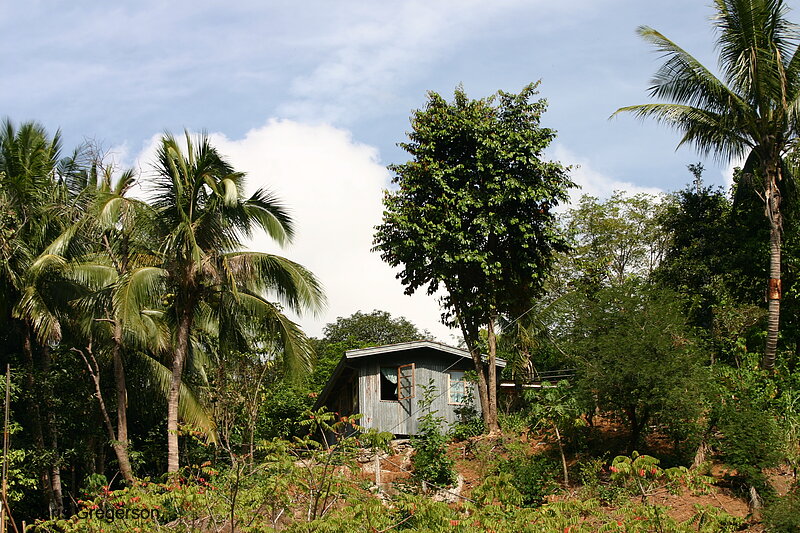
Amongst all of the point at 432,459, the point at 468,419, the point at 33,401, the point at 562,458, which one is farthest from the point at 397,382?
the point at 33,401

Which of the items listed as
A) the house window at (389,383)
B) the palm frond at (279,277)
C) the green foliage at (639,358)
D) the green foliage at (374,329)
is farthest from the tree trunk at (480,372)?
the green foliage at (374,329)

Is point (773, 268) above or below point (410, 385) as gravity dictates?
above

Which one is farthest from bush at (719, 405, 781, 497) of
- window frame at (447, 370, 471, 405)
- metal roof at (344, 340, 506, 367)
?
window frame at (447, 370, 471, 405)

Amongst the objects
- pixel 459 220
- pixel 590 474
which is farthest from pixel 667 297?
pixel 459 220

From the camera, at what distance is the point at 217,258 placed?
14984mm

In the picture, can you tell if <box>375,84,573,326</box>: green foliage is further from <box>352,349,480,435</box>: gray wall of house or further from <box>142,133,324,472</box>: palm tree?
<box>142,133,324,472</box>: palm tree

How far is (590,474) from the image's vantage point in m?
15.7

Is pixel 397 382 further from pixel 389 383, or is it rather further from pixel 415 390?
pixel 415 390

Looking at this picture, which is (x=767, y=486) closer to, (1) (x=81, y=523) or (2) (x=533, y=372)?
(2) (x=533, y=372)

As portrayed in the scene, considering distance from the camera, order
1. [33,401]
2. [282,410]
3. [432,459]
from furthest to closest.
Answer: [282,410] < [33,401] < [432,459]

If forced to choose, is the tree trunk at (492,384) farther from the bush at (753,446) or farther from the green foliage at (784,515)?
the green foliage at (784,515)

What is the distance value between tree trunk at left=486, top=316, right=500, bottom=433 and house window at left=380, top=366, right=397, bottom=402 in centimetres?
293

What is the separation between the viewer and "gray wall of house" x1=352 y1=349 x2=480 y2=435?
832 inches

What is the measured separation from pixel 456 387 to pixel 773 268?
8717 millimetres
